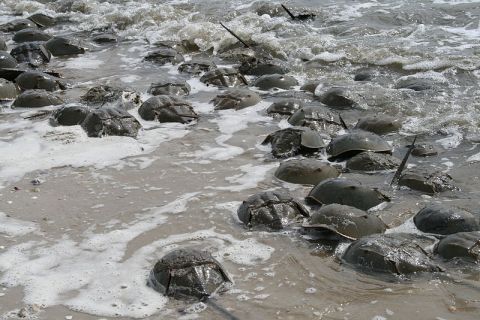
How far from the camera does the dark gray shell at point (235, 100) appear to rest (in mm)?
5875

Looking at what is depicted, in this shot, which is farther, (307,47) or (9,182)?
(307,47)

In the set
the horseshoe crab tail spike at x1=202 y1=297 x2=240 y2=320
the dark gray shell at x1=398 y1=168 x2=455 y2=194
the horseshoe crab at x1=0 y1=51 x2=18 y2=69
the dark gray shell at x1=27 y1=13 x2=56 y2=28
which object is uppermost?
the horseshoe crab at x1=0 y1=51 x2=18 y2=69

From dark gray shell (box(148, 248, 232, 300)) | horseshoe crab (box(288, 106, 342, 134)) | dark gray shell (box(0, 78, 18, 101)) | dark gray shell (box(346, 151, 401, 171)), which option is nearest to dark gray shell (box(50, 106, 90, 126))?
dark gray shell (box(0, 78, 18, 101))

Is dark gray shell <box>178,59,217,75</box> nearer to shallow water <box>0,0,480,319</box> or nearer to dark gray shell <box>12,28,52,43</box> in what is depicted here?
shallow water <box>0,0,480,319</box>

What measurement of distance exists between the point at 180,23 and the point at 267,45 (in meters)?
1.88

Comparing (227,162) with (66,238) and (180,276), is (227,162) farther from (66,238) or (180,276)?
(180,276)

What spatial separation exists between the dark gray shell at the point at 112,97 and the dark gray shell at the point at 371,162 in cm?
232

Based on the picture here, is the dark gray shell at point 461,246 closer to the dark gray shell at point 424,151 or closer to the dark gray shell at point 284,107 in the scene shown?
the dark gray shell at point 424,151

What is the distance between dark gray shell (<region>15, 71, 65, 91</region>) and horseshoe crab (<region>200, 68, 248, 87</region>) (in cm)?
156

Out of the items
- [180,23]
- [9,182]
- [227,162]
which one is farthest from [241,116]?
[180,23]

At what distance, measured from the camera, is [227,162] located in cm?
477

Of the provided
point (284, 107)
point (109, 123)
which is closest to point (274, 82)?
point (284, 107)

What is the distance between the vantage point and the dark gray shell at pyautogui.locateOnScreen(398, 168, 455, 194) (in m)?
4.11

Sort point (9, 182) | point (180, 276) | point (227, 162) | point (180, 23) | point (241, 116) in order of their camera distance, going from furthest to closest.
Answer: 1. point (180, 23)
2. point (241, 116)
3. point (227, 162)
4. point (9, 182)
5. point (180, 276)
